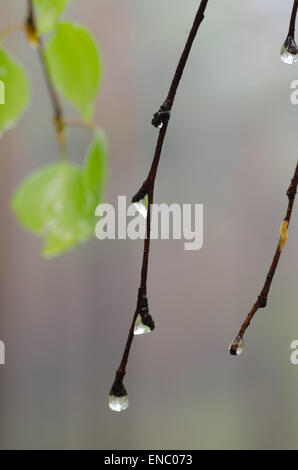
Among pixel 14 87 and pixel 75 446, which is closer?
pixel 14 87

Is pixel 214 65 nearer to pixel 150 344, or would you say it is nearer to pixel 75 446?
pixel 150 344

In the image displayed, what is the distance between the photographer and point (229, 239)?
1.23 meters

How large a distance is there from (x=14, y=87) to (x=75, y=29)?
0.9 inches

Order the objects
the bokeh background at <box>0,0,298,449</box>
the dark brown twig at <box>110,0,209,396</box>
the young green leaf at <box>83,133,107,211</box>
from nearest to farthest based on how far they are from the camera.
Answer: the young green leaf at <box>83,133,107,211</box> → the dark brown twig at <box>110,0,209,396</box> → the bokeh background at <box>0,0,298,449</box>

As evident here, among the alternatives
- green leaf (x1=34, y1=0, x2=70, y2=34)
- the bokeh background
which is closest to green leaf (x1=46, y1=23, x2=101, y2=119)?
green leaf (x1=34, y1=0, x2=70, y2=34)

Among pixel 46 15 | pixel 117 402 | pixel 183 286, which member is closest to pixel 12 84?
pixel 46 15

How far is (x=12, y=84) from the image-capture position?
0.12 m

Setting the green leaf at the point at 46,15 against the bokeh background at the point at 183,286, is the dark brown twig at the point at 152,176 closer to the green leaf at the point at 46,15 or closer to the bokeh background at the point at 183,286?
the green leaf at the point at 46,15

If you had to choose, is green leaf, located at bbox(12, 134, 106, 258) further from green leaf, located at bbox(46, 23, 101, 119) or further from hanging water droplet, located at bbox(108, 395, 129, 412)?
hanging water droplet, located at bbox(108, 395, 129, 412)

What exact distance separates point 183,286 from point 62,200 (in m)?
1.17

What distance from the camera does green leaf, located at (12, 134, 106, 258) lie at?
0.10 meters
